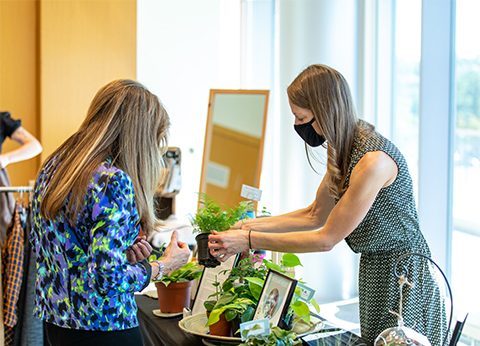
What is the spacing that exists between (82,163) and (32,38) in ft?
12.0

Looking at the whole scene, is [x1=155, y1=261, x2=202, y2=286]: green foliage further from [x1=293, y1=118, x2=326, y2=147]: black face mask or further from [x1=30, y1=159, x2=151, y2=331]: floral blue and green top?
[x1=293, y1=118, x2=326, y2=147]: black face mask

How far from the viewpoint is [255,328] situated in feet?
3.87

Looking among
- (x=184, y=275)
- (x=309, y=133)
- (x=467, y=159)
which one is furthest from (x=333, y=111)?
(x=467, y=159)

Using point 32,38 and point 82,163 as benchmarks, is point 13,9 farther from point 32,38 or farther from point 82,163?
point 82,163

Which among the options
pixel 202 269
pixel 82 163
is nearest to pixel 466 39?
pixel 202 269

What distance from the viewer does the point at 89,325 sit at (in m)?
1.17

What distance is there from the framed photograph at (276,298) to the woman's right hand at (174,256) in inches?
11.4

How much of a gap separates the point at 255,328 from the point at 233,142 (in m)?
2.21

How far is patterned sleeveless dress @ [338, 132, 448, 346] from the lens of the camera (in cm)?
148

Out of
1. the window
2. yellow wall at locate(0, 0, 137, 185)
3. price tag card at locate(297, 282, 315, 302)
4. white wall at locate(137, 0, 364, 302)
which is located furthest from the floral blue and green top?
yellow wall at locate(0, 0, 137, 185)

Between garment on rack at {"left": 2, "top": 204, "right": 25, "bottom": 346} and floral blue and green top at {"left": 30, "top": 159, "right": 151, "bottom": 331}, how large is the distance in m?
1.41

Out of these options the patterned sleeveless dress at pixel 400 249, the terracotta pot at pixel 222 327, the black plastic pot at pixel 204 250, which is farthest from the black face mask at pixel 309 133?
the terracotta pot at pixel 222 327

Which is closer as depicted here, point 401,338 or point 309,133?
point 401,338

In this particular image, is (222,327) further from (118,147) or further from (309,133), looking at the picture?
(309,133)
